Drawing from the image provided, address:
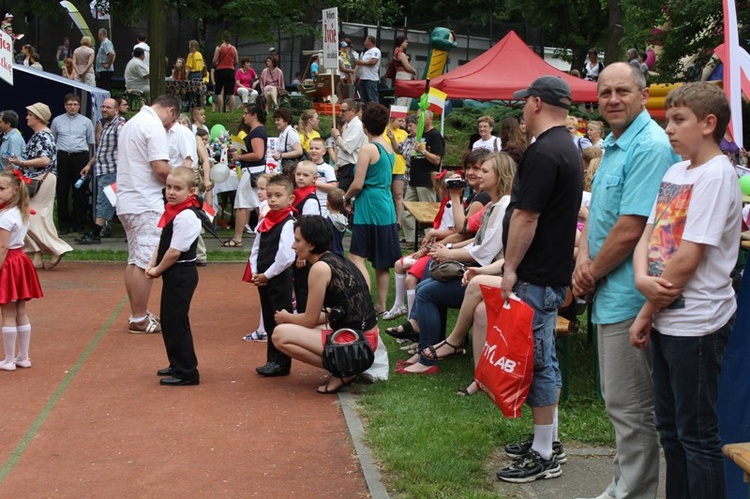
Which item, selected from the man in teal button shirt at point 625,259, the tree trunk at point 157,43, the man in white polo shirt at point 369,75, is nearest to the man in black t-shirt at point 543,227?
the man in teal button shirt at point 625,259

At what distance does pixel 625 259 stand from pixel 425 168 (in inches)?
416

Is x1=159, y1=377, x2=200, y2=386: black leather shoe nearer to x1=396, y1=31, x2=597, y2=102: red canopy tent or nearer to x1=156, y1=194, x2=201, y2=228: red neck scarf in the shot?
x1=156, y1=194, x2=201, y2=228: red neck scarf

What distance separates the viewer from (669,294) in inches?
154

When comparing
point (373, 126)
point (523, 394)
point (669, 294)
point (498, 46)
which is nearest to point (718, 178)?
point (669, 294)

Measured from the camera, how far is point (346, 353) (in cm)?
705

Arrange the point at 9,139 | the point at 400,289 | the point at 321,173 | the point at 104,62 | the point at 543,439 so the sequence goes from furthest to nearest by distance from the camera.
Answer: the point at 104,62 < the point at 9,139 < the point at 321,173 < the point at 400,289 < the point at 543,439

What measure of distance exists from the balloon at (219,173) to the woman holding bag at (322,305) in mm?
8064

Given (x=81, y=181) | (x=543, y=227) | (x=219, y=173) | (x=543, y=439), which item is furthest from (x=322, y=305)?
(x=81, y=181)

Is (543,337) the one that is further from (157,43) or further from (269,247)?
(157,43)

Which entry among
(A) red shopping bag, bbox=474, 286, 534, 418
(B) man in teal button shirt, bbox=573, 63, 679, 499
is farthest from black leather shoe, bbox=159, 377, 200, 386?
(B) man in teal button shirt, bbox=573, 63, 679, 499

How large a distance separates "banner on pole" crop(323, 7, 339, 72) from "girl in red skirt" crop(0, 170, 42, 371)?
309 inches

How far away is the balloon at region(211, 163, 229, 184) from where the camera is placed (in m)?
15.0

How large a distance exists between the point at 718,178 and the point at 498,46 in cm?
1632

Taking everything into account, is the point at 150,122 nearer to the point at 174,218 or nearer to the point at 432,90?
the point at 174,218
